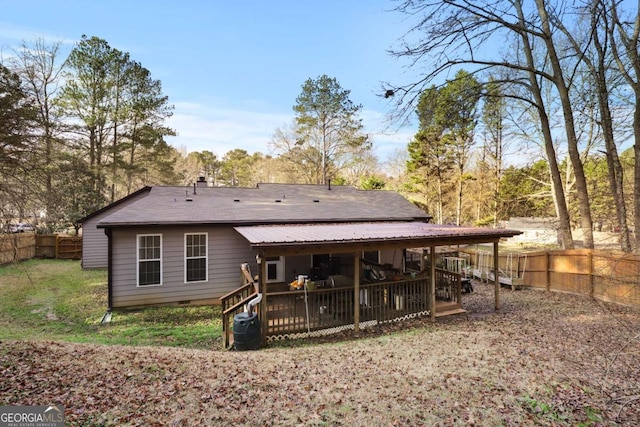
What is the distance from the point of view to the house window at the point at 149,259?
9805 mm

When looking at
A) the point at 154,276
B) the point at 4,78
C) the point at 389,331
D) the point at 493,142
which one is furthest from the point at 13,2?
the point at 493,142

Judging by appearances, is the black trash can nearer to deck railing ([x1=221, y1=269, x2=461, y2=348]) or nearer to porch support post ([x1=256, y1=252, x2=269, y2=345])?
porch support post ([x1=256, y1=252, x2=269, y2=345])

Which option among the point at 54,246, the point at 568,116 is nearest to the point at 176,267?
the point at 54,246

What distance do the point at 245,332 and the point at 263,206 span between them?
21.6 feet

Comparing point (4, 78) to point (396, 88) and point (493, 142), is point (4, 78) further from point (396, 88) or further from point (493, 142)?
point (493, 142)

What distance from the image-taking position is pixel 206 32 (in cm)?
1316

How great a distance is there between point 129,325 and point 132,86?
68.5 feet

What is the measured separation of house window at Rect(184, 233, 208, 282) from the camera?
1027cm

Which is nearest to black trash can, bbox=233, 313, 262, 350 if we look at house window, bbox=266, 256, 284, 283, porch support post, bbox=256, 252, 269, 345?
porch support post, bbox=256, 252, 269, 345

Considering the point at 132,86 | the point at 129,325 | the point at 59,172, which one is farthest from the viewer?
the point at 132,86

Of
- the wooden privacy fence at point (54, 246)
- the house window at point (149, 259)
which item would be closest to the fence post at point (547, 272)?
the house window at point (149, 259)

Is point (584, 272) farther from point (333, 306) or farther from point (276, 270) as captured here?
point (276, 270)

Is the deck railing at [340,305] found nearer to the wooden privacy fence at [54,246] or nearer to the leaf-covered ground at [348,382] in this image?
the leaf-covered ground at [348,382]

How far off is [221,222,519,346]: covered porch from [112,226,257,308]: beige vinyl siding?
159 centimetres
